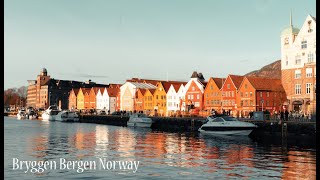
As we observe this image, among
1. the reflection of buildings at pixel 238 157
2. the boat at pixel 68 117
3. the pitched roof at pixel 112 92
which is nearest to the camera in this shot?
the reflection of buildings at pixel 238 157

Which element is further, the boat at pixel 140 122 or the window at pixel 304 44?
the boat at pixel 140 122

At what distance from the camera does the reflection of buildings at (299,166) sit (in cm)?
2564

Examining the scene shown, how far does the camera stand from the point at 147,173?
26234mm

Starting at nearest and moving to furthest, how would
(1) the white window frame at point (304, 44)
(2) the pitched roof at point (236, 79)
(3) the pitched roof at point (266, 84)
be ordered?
(1) the white window frame at point (304, 44) → (3) the pitched roof at point (266, 84) → (2) the pitched roof at point (236, 79)

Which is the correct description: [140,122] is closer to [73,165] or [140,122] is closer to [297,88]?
[297,88]

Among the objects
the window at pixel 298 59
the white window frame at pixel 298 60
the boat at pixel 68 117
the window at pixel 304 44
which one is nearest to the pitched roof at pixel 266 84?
the white window frame at pixel 298 60

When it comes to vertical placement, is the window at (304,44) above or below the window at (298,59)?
above

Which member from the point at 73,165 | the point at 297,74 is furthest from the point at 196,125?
the point at 73,165

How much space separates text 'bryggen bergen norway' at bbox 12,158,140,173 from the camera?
1104 inches

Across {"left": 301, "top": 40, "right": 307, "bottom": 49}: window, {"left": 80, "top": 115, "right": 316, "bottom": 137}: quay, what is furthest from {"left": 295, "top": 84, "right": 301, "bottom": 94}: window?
{"left": 80, "top": 115, "right": 316, "bottom": 137}: quay

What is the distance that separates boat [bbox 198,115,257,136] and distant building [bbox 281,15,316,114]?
26.3 metres

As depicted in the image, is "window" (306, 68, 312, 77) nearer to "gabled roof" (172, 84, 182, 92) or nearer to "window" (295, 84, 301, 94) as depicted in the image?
"window" (295, 84, 301, 94)

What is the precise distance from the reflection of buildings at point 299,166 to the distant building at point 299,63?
46268 mm

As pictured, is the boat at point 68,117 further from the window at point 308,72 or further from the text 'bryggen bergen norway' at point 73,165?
the text 'bryggen bergen norway' at point 73,165
